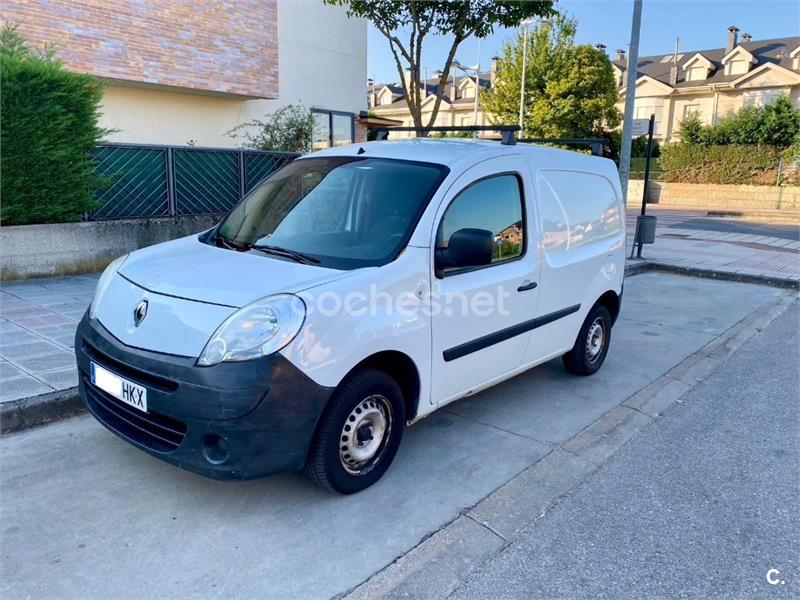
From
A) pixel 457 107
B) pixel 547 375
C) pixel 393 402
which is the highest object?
pixel 457 107

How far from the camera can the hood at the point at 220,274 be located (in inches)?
114

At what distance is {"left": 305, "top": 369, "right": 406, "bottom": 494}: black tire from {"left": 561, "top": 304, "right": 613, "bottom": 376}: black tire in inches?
88.4

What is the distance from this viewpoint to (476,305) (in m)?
3.67

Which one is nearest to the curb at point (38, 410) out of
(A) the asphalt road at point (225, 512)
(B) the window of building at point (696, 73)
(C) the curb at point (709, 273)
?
(A) the asphalt road at point (225, 512)

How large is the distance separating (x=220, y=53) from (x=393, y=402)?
12.9 metres

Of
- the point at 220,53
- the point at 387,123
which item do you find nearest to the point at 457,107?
the point at 387,123

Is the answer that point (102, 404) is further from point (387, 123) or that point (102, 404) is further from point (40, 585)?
point (387, 123)

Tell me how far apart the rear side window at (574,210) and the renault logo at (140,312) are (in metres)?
2.66

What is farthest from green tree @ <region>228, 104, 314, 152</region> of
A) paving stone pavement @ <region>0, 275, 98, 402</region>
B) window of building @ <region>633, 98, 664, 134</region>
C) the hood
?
window of building @ <region>633, 98, 664, 134</region>

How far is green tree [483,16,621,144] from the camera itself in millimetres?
30953

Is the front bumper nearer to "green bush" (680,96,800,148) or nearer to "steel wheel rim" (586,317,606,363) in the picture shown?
"steel wheel rim" (586,317,606,363)

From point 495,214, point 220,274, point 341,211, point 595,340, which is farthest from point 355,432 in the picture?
point 595,340

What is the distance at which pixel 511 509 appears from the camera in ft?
10.3

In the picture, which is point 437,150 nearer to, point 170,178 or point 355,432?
point 355,432
